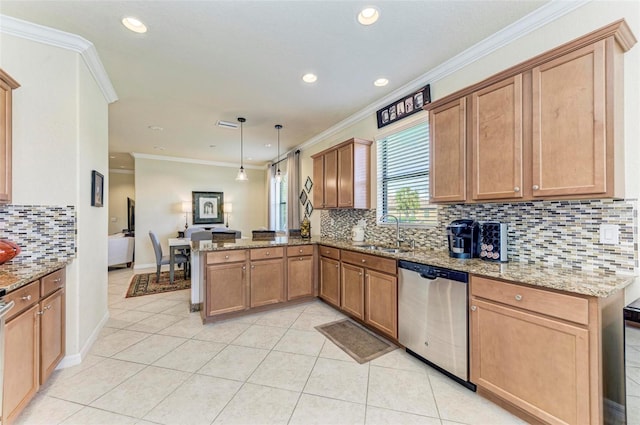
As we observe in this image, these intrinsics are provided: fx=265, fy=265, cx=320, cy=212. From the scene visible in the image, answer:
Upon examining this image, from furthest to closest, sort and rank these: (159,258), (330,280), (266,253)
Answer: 1. (159,258)
2. (330,280)
3. (266,253)

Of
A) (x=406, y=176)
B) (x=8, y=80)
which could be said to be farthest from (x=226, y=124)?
(x=406, y=176)

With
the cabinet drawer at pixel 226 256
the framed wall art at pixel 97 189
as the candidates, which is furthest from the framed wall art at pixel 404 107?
the framed wall art at pixel 97 189

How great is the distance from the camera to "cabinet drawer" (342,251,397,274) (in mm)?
2601

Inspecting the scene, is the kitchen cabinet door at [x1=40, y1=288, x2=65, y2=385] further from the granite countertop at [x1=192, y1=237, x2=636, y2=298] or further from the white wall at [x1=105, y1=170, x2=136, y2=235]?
the white wall at [x1=105, y1=170, x2=136, y2=235]

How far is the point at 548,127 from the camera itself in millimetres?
1715

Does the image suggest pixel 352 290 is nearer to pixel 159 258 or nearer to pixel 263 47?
pixel 263 47

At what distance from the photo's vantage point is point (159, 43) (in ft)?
7.61

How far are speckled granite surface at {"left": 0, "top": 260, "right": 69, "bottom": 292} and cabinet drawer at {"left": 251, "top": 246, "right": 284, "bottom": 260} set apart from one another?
1728 millimetres

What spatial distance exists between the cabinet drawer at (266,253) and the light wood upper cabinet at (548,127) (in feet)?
7.22

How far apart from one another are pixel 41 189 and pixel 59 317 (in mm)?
1053

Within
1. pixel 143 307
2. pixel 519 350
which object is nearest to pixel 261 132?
pixel 143 307

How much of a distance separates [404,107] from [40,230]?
373 centimetres

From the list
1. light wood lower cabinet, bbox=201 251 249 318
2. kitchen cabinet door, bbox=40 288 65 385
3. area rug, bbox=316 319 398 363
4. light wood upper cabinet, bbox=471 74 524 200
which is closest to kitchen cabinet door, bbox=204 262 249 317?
light wood lower cabinet, bbox=201 251 249 318

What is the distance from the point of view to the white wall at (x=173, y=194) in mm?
6527
